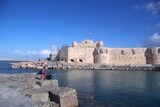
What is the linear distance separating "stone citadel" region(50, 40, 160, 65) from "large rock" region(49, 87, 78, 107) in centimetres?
3828

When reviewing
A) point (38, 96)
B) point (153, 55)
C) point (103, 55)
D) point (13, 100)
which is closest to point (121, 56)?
point (103, 55)

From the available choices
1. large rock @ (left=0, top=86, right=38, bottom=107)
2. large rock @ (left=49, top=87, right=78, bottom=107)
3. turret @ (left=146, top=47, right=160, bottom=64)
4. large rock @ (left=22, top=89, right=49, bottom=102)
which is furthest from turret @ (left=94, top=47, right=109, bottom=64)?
large rock @ (left=0, top=86, right=38, bottom=107)

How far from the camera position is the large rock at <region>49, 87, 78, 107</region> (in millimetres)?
9767

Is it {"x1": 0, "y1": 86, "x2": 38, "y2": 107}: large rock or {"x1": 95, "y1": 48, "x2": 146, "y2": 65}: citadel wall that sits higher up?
{"x1": 95, "y1": 48, "x2": 146, "y2": 65}: citadel wall

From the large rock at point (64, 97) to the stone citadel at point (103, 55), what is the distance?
38.3 meters

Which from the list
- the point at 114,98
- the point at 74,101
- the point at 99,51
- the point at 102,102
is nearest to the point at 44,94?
the point at 74,101

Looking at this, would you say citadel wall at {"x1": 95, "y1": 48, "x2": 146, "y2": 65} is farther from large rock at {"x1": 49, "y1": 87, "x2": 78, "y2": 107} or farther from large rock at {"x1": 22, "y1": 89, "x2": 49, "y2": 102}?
large rock at {"x1": 22, "y1": 89, "x2": 49, "y2": 102}

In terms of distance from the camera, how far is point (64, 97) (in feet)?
32.5

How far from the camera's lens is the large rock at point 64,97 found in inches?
385

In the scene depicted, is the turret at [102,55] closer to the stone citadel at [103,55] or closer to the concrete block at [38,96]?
the stone citadel at [103,55]

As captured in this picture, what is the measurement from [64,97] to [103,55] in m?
39.4

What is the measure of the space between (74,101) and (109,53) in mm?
40431

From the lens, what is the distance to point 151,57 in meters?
48.1

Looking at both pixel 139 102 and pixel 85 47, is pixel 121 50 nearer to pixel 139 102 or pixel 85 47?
pixel 85 47
